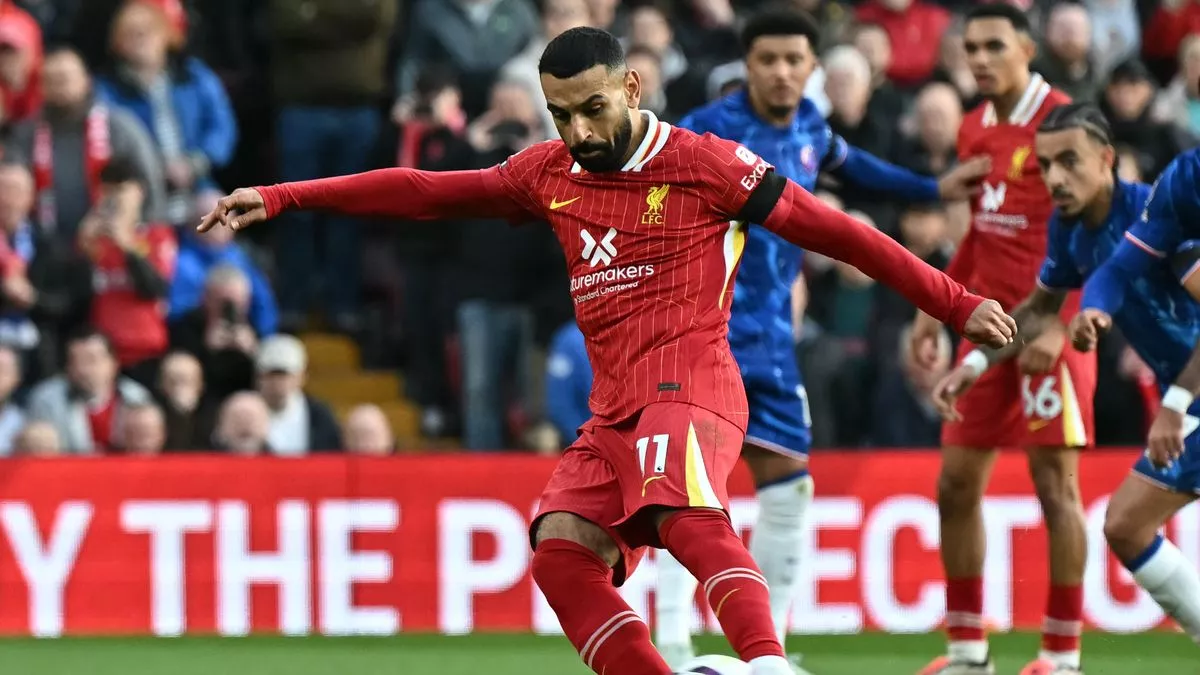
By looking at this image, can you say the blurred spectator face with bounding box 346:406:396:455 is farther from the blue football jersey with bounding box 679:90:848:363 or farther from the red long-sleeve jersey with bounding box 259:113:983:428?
the red long-sleeve jersey with bounding box 259:113:983:428

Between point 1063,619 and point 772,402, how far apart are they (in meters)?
1.52

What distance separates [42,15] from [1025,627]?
7996mm

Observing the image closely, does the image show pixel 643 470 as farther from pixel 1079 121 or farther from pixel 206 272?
pixel 206 272

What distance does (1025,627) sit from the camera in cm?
1120

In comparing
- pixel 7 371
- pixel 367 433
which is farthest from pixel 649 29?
pixel 7 371

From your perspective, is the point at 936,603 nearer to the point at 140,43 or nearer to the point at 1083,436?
the point at 1083,436

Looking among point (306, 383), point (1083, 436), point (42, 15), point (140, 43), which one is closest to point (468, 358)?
point (306, 383)

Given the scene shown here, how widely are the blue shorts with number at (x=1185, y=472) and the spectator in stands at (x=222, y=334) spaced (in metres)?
6.48

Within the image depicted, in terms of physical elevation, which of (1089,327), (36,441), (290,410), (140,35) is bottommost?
(36,441)

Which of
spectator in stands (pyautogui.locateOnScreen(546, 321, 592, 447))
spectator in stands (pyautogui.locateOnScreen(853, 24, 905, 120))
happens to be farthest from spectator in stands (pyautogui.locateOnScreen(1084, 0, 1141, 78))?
spectator in stands (pyautogui.locateOnScreen(546, 321, 592, 447))

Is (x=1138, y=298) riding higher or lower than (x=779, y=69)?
lower

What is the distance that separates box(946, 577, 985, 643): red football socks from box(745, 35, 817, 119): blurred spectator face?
211 cm

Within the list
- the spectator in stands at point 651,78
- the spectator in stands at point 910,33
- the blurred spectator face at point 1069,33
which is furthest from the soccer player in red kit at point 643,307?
the spectator in stands at point 910,33

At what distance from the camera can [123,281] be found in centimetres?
1297
